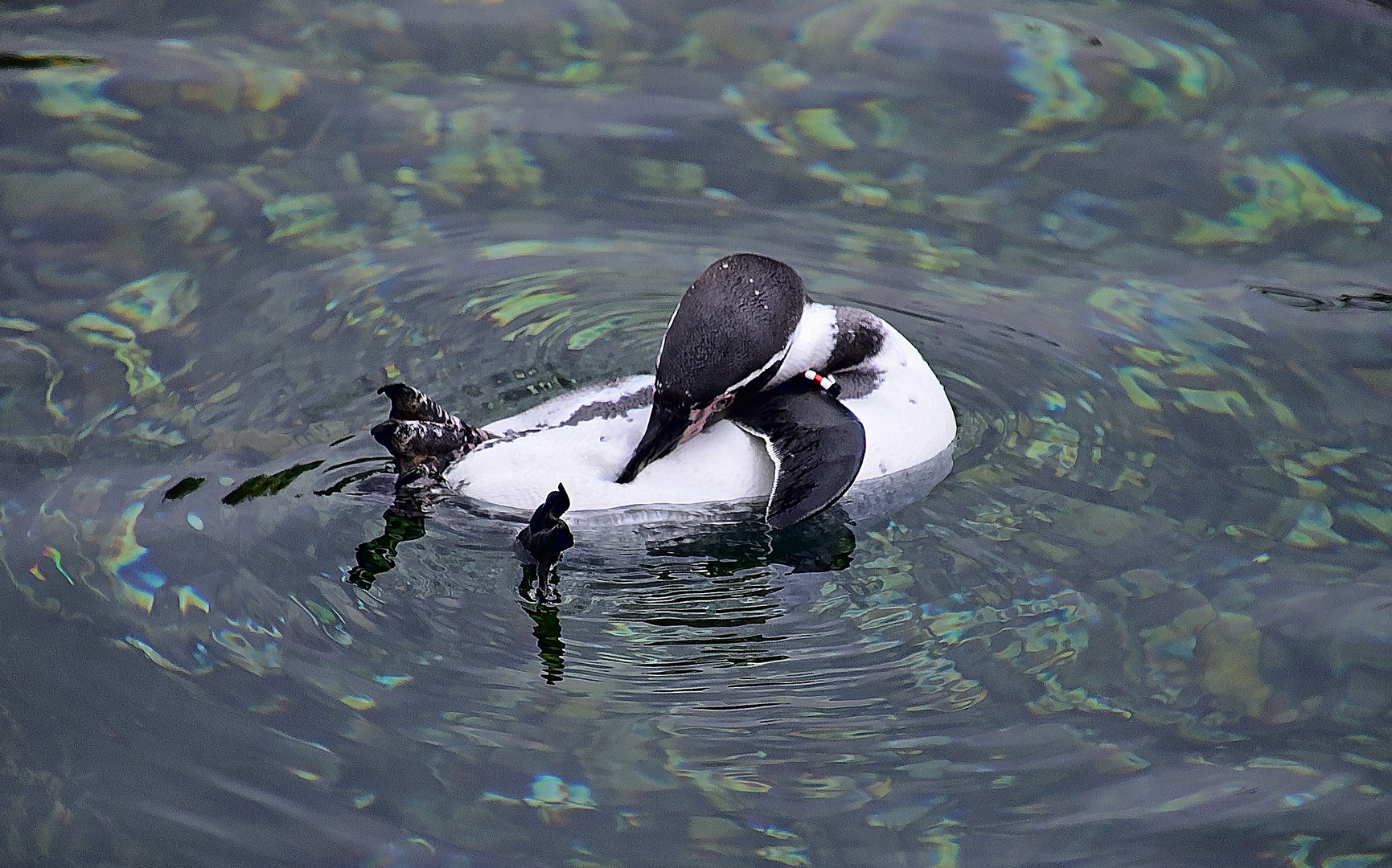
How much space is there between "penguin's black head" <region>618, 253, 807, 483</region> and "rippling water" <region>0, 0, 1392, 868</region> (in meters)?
0.38

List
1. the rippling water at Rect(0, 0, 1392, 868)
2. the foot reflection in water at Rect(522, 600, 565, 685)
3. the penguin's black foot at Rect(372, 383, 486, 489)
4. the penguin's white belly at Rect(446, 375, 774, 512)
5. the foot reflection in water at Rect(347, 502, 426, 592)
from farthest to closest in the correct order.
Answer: the penguin's white belly at Rect(446, 375, 774, 512) < the penguin's black foot at Rect(372, 383, 486, 489) < the foot reflection in water at Rect(347, 502, 426, 592) < the foot reflection in water at Rect(522, 600, 565, 685) < the rippling water at Rect(0, 0, 1392, 868)

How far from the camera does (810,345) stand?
16.9 ft

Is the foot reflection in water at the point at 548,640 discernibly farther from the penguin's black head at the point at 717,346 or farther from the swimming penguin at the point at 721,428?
the penguin's black head at the point at 717,346

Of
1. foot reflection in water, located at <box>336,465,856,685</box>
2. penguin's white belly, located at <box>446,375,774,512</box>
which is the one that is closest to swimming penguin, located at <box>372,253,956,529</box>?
penguin's white belly, located at <box>446,375,774,512</box>

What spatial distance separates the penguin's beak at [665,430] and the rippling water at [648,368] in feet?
0.74

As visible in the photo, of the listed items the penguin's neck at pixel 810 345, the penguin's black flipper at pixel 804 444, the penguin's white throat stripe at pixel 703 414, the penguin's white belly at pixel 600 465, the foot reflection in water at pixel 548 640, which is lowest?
the foot reflection in water at pixel 548 640

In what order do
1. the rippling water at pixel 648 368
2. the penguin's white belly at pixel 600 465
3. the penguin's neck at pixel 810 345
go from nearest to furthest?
the rippling water at pixel 648 368 → the penguin's white belly at pixel 600 465 → the penguin's neck at pixel 810 345

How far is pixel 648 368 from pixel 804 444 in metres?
1.03

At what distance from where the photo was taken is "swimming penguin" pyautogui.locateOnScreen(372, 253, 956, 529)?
4684 millimetres

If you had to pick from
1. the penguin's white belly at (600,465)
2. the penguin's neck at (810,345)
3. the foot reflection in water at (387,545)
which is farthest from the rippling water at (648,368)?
the penguin's neck at (810,345)

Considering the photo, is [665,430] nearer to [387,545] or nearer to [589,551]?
[589,551]

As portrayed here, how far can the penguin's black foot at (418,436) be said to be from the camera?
4660 mm

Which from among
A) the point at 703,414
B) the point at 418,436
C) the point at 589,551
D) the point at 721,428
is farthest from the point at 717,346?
the point at 418,436

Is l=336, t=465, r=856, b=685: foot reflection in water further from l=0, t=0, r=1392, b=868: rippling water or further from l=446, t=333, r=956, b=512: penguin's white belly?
l=446, t=333, r=956, b=512: penguin's white belly
